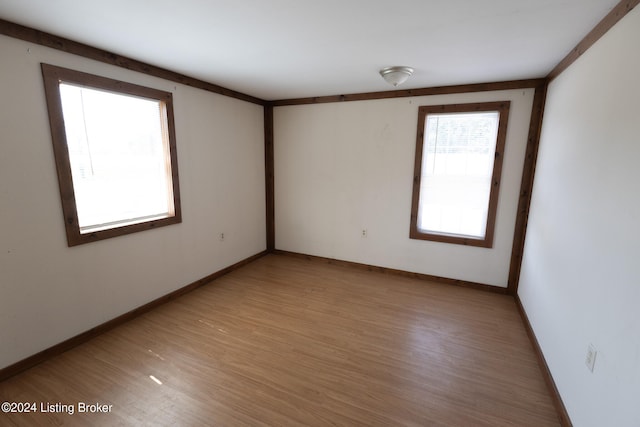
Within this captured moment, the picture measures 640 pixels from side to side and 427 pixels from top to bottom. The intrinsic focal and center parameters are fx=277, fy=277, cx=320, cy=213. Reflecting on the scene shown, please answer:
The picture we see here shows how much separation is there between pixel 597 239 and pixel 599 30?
1.32 m

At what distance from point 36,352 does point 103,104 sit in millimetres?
2027

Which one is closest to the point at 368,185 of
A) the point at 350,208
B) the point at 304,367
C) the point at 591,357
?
the point at 350,208

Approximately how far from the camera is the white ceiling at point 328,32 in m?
1.58

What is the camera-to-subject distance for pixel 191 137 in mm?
3160

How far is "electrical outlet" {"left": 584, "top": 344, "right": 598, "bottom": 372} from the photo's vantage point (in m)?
1.43

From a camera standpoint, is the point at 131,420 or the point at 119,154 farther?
the point at 119,154

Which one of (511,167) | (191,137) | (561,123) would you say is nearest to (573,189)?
(561,123)

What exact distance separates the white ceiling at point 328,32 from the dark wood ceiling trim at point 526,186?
304mm

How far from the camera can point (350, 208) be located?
158 inches

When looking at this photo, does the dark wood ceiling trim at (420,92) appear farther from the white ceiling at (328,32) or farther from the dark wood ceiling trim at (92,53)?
the dark wood ceiling trim at (92,53)

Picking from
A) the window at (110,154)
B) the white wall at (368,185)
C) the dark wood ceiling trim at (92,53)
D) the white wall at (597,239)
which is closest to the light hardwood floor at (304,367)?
the white wall at (597,239)

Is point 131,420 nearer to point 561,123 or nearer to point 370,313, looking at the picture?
point 370,313

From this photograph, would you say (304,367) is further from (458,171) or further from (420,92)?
(420,92)

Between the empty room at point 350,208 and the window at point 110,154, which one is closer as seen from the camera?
the empty room at point 350,208
